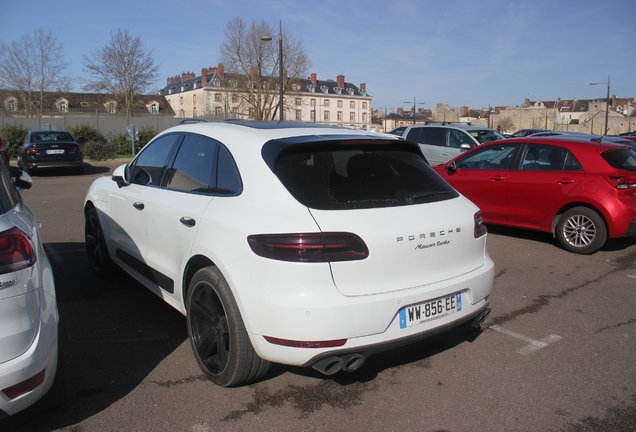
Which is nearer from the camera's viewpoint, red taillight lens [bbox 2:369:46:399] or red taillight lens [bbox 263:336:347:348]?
red taillight lens [bbox 2:369:46:399]

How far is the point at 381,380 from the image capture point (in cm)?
354

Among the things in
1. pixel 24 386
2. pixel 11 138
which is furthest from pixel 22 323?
pixel 11 138

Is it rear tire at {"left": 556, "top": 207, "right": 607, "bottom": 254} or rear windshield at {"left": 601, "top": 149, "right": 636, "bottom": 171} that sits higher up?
rear windshield at {"left": 601, "top": 149, "right": 636, "bottom": 171}

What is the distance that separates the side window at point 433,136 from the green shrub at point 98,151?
18.4 meters

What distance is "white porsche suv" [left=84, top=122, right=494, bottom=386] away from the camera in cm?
288

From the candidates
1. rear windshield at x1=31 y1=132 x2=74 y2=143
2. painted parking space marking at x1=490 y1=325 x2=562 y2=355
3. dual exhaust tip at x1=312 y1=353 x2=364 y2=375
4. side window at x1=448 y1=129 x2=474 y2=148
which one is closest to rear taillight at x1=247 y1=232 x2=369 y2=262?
dual exhaust tip at x1=312 y1=353 x2=364 y2=375

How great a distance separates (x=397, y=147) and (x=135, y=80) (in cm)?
5112

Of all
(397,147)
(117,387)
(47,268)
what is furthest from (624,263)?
(47,268)

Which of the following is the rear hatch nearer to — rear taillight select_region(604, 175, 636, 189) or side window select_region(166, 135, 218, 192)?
side window select_region(166, 135, 218, 192)

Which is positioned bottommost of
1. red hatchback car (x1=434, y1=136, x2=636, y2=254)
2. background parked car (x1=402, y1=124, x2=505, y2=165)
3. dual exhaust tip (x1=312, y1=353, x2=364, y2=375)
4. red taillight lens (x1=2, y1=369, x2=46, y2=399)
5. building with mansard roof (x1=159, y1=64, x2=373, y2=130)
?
dual exhaust tip (x1=312, y1=353, x2=364, y2=375)

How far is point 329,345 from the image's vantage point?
2887 millimetres

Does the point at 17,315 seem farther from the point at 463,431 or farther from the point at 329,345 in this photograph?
the point at 463,431

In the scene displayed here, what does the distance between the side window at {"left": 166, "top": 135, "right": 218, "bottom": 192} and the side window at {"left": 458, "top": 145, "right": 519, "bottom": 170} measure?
568cm

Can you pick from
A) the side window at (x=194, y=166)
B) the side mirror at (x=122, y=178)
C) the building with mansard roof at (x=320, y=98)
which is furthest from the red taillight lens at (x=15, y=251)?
the building with mansard roof at (x=320, y=98)
